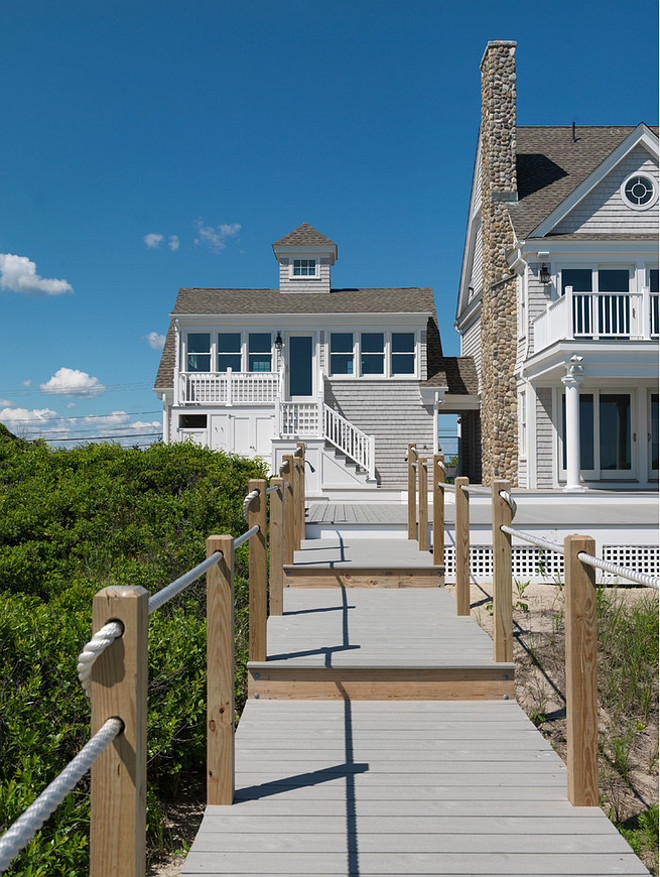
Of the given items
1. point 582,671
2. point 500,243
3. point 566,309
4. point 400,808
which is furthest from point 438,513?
point 500,243

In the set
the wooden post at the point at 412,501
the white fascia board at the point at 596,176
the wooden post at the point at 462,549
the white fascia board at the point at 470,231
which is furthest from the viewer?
the white fascia board at the point at 470,231

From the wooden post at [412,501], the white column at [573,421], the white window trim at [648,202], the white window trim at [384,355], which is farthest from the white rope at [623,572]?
the white window trim at [384,355]

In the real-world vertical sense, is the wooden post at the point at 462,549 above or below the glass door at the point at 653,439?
below

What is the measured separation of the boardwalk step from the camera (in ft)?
13.3

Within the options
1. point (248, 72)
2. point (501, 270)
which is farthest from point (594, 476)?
point (248, 72)

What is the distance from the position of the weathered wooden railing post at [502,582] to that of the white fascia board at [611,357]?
10215 mm

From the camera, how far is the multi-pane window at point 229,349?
20.3 m

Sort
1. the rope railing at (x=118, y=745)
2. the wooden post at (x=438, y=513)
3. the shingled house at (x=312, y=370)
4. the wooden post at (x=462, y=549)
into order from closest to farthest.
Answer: the rope railing at (x=118, y=745), the wooden post at (x=462, y=549), the wooden post at (x=438, y=513), the shingled house at (x=312, y=370)

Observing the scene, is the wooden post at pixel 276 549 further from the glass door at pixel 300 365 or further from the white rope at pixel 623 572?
the glass door at pixel 300 365

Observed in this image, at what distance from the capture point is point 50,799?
105cm

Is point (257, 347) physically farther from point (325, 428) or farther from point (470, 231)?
point (470, 231)

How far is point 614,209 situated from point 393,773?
52.8 ft

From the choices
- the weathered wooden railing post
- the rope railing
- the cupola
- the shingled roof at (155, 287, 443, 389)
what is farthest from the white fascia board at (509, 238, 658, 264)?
the rope railing

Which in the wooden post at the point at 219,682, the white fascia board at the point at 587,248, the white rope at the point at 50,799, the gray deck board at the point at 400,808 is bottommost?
the gray deck board at the point at 400,808
